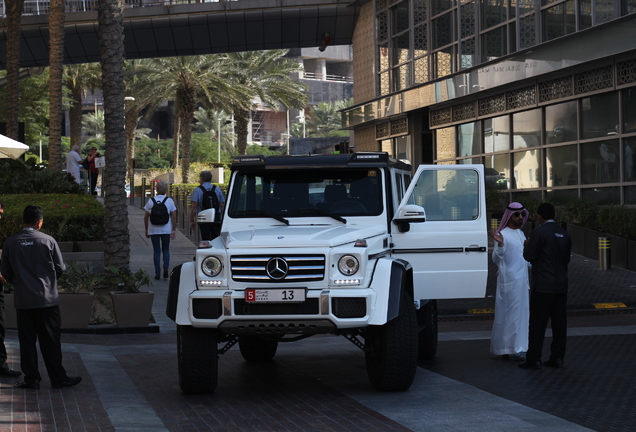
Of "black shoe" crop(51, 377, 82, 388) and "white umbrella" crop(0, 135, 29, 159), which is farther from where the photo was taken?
"white umbrella" crop(0, 135, 29, 159)

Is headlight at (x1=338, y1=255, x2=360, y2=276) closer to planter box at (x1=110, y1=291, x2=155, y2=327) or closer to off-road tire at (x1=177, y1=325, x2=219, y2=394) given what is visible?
off-road tire at (x1=177, y1=325, x2=219, y2=394)

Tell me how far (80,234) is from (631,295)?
418 inches

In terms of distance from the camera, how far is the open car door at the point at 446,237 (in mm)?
10016

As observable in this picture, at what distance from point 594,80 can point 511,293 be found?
1409 centimetres

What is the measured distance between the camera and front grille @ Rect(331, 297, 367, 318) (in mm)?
8383

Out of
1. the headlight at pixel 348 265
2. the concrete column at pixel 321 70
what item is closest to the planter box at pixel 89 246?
the headlight at pixel 348 265

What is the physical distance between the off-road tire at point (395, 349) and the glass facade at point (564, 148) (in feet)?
50.0

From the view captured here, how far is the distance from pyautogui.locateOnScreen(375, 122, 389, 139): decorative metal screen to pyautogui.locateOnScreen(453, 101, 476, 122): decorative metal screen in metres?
4.84

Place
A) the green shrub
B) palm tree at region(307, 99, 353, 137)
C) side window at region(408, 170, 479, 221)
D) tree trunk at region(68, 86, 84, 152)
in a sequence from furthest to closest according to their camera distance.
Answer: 1. palm tree at region(307, 99, 353, 137)
2. tree trunk at region(68, 86, 84, 152)
3. the green shrub
4. side window at region(408, 170, 479, 221)

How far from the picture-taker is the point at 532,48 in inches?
997

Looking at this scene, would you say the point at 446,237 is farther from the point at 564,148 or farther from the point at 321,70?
the point at 321,70

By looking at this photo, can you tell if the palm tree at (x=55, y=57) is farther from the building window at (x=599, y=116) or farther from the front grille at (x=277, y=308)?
the front grille at (x=277, y=308)

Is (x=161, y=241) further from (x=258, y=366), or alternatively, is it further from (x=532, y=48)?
(x=532, y=48)

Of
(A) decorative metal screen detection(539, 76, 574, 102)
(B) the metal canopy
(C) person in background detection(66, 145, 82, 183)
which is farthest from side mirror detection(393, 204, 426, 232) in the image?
(B) the metal canopy
